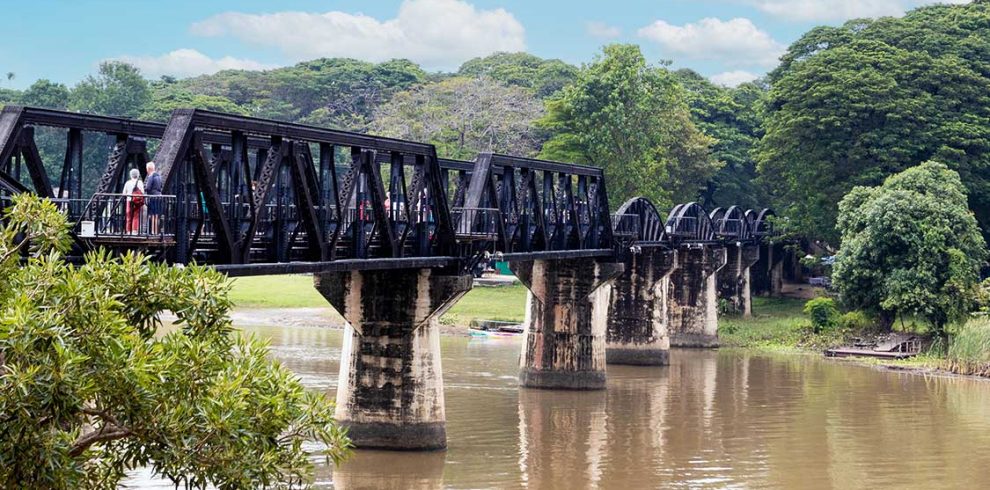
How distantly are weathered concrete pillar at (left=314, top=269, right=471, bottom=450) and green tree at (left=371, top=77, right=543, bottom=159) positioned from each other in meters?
55.9

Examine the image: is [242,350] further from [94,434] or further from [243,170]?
[243,170]

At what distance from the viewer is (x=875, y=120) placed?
3216 inches

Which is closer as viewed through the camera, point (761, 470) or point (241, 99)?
point (761, 470)

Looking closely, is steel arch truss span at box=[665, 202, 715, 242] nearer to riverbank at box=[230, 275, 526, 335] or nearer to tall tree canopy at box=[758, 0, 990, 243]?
tall tree canopy at box=[758, 0, 990, 243]

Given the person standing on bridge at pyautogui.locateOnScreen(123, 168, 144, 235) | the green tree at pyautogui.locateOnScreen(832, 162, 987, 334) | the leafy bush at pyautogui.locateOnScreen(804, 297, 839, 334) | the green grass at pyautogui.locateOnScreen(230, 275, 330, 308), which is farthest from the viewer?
the green grass at pyautogui.locateOnScreen(230, 275, 330, 308)

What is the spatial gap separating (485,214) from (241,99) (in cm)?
10756

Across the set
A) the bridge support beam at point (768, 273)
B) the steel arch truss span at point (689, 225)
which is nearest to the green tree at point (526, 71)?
the bridge support beam at point (768, 273)

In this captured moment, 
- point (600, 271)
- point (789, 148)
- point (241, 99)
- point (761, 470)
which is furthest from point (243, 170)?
point (241, 99)

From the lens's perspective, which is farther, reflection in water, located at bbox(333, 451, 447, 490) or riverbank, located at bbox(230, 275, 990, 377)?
riverbank, located at bbox(230, 275, 990, 377)

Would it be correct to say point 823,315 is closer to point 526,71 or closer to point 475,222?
point 475,222

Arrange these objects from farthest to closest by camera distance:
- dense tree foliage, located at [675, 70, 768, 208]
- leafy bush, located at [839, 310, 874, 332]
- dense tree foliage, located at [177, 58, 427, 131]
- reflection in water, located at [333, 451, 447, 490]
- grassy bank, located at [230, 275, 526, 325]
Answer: dense tree foliage, located at [177, 58, 427, 131], dense tree foliage, located at [675, 70, 768, 208], grassy bank, located at [230, 275, 526, 325], leafy bush, located at [839, 310, 874, 332], reflection in water, located at [333, 451, 447, 490]

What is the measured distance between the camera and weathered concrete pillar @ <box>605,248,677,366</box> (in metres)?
64.5

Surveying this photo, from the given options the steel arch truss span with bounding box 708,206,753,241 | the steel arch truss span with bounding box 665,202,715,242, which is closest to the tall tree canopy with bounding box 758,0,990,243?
the steel arch truss span with bounding box 708,206,753,241

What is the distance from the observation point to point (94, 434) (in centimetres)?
1540
